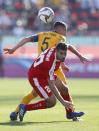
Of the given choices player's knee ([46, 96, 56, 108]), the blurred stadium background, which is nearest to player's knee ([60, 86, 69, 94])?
player's knee ([46, 96, 56, 108])

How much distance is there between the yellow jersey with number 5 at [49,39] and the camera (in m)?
12.3

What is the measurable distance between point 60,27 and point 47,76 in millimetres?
1040

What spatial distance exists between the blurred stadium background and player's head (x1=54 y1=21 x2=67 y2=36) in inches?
714

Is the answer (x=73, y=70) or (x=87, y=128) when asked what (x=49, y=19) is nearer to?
(x=87, y=128)

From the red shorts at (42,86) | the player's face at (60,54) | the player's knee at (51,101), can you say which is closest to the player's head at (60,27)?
the player's face at (60,54)

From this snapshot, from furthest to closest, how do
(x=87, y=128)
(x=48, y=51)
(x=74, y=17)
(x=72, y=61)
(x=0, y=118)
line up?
(x=74, y=17), (x=72, y=61), (x=0, y=118), (x=48, y=51), (x=87, y=128)

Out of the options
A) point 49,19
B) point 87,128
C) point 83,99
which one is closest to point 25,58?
point 83,99

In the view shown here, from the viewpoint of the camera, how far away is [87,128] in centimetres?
1084

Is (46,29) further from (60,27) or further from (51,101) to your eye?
(51,101)

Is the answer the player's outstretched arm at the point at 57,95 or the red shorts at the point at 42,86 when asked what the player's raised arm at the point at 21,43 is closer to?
the red shorts at the point at 42,86

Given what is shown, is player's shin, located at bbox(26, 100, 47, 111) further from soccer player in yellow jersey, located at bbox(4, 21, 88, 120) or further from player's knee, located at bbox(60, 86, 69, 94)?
player's knee, located at bbox(60, 86, 69, 94)

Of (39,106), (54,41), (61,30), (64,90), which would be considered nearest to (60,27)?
(61,30)

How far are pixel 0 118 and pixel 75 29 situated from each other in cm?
1944

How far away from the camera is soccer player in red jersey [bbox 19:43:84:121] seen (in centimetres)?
1144
